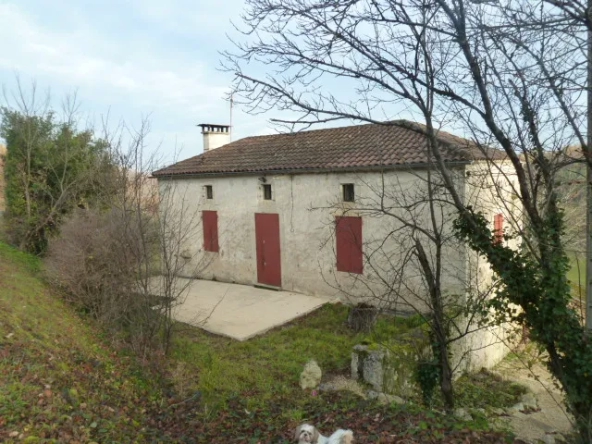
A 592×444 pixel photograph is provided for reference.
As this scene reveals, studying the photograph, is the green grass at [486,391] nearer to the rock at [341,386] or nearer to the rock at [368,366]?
the rock at [368,366]

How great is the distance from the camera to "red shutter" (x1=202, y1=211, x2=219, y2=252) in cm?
1459

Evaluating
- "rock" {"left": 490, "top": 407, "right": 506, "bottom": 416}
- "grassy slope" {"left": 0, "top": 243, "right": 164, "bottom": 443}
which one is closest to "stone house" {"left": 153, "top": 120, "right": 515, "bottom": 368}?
"rock" {"left": 490, "top": 407, "right": 506, "bottom": 416}

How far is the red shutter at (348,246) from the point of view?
11.0 m

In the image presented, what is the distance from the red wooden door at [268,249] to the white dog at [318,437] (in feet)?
27.7

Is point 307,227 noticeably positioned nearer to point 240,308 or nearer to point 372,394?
point 240,308

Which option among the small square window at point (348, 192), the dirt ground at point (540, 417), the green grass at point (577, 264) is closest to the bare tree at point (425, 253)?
the small square window at point (348, 192)

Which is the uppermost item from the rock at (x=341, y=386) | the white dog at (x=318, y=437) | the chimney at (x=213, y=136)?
the chimney at (x=213, y=136)

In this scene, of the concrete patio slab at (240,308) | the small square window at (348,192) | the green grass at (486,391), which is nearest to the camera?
the green grass at (486,391)

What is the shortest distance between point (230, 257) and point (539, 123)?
10394 mm

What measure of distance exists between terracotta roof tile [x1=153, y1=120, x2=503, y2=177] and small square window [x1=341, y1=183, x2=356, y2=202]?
0.51 metres

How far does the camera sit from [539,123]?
5934 mm

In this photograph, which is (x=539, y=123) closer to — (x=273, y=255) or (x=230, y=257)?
(x=273, y=255)

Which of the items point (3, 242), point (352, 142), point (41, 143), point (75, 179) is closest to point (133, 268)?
point (352, 142)

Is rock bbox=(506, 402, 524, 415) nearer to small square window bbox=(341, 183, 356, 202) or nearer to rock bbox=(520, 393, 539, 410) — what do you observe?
rock bbox=(520, 393, 539, 410)
